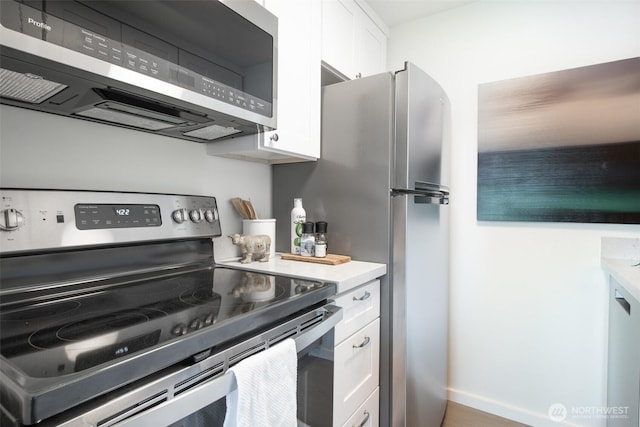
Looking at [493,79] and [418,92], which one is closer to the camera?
[418,92]

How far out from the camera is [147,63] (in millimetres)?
804

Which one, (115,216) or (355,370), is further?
(355,370)

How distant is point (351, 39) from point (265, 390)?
1.71 meters

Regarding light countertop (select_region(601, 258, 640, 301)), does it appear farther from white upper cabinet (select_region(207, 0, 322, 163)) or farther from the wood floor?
→ white upper cabinet (select_region(207, 0, 322, 163))

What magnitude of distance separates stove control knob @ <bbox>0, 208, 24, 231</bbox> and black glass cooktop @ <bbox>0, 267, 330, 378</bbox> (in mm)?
199

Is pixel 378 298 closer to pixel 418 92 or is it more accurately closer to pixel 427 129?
pixel 427 129

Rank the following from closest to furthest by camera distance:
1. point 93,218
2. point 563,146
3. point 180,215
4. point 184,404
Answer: point 184,404
point 93,218
point 180,215
point 563,146

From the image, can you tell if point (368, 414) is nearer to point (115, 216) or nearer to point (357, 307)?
point (357, 307)

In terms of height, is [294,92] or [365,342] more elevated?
[294,92]

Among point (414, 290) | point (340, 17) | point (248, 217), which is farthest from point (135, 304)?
point (340, 17)

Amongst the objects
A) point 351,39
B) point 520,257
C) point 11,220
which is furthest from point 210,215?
point 520,257

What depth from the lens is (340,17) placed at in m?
1.64

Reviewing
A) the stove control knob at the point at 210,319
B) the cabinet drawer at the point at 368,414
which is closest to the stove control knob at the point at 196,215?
the stove control knob at the point at 210,319

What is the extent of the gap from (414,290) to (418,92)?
2.87 ft
